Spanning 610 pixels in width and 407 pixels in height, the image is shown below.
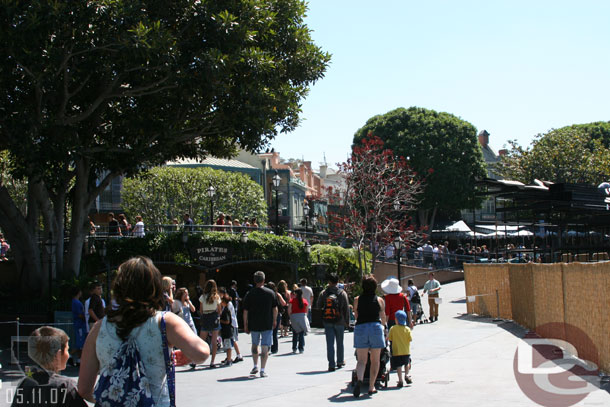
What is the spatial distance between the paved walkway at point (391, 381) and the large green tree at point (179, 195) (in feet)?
90.6

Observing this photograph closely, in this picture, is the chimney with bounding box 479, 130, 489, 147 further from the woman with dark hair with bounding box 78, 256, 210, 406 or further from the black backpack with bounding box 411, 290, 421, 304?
the woman with dark hair with bounding box 78, 256, 210, 406

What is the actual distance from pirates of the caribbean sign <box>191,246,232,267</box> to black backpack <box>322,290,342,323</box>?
44.7 feet

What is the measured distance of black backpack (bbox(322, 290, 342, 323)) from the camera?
40.0 ft

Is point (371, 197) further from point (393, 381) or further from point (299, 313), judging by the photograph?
point (393, 381)

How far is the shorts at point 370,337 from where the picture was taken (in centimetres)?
994

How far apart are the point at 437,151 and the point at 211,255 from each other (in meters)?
37.4

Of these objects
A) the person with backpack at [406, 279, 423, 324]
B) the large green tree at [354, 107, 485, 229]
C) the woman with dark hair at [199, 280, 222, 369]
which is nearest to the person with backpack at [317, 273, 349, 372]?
the woman with dark hair at [199, 280, 222, 369]

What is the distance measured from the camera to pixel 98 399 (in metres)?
3.85

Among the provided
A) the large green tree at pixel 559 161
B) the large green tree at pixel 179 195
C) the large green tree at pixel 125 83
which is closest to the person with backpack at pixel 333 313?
the large green tree at pixel 125 83

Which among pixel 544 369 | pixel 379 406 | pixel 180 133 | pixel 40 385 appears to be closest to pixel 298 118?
pixel 180 133

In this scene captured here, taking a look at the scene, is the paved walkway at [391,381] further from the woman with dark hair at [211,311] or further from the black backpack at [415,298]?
the black backpack at [415,298]

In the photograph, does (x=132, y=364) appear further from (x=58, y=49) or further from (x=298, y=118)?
(x=298, y=118)

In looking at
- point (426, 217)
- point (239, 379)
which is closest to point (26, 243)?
point (239, 379)

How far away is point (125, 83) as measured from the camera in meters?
20.2
